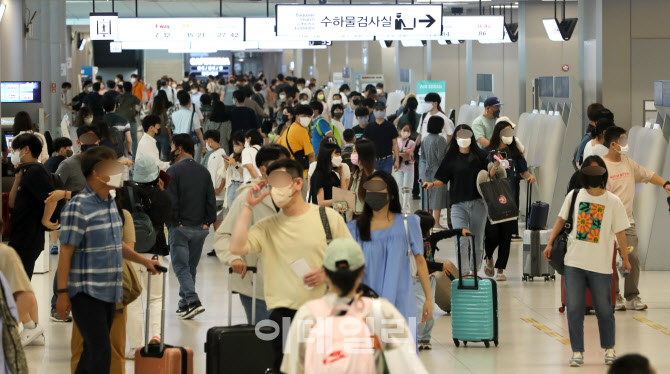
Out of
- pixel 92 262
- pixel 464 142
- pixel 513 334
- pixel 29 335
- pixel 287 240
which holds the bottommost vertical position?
pixel 513 334

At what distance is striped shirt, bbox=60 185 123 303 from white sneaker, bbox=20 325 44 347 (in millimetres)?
2680

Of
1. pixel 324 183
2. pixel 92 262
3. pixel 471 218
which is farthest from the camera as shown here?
pixel 471 218

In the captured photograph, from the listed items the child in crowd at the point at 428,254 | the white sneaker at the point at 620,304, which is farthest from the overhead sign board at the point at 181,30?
the child in crowd at the point at 428,254

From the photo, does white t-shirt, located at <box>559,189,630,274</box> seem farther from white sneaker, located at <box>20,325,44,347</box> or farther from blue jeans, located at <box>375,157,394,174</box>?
blue jeans, located at <box>375,157,394,174</box>

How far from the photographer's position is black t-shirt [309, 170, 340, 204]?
8.95 m

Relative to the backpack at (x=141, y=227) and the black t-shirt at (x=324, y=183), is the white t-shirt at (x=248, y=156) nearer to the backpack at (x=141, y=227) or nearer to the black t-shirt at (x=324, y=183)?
the black t-shirt at (x=324, y=183)

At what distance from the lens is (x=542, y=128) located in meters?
16.0

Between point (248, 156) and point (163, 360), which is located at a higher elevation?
point (248, 156)

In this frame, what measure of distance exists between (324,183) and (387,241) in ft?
9.34

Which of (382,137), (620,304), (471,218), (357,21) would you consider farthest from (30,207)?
(357,21)

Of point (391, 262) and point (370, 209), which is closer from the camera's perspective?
point (391, 262)

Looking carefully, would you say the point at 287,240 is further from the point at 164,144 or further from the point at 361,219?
the point at 164,144

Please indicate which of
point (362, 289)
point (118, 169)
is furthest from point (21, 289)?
point (362, 289)

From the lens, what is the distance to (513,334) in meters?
9.26
